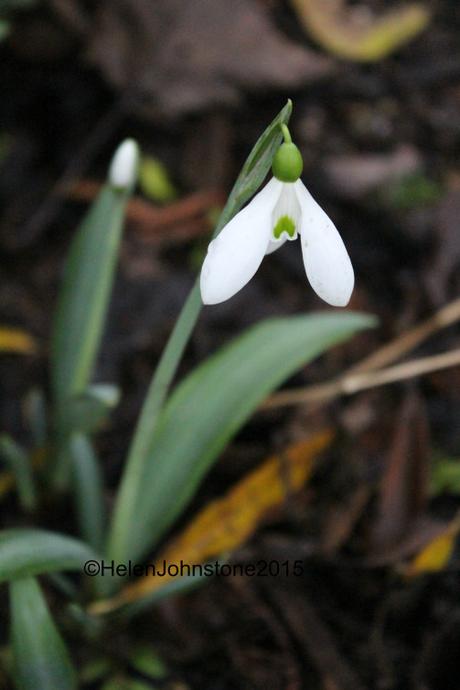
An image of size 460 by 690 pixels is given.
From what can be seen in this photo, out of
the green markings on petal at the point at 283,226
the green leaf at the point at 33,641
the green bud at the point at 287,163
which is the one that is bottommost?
the green leaf at the point at 33,641

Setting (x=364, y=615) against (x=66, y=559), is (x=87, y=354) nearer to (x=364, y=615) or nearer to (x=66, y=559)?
(x=66, y=559)

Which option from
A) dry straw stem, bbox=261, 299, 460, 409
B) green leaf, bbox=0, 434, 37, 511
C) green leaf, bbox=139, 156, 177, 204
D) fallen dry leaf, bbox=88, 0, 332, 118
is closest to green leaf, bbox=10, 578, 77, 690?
green leaf, bbox=0, 434, 37, 511

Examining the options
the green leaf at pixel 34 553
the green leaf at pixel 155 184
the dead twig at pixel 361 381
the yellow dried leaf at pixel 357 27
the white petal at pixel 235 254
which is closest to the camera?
the white petal at pixel 235 254

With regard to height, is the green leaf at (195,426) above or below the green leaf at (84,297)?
below

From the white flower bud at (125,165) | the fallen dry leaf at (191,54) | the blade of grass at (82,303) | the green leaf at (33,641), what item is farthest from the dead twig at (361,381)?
the fallen dry leaf at (191,54)

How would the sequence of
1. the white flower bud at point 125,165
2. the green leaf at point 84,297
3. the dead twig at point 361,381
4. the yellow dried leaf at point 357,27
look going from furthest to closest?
the yellow dried leaf at point 357,27
the dead twig at point 361,381
the green leaf at point 84,297
the white flower bud at point 125,165

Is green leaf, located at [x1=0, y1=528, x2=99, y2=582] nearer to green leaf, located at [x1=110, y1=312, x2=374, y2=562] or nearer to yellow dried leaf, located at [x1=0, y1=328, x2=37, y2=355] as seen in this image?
green leaf, located at [x1=110, y1=312, x2=374, y2=562]

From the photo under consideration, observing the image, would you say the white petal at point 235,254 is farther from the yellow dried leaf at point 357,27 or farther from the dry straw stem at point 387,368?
the yellow dried leaf at point 357,27
